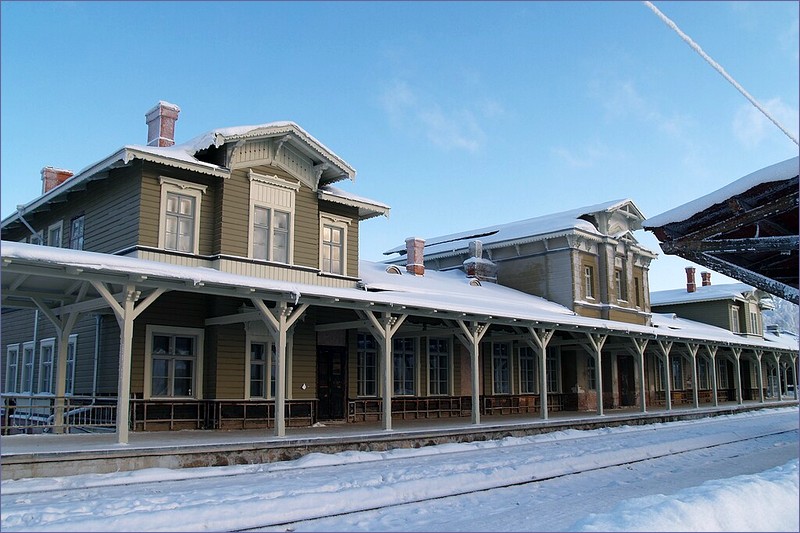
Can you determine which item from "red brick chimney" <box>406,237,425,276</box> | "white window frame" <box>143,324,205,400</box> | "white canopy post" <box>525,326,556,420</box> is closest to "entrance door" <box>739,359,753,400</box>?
"red brick chimney" <box>406,237,425,276</box>

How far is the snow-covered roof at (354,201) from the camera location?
18203mm

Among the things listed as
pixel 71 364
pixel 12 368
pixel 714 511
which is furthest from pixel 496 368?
pixel 714 511

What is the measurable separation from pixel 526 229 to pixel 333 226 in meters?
12.0

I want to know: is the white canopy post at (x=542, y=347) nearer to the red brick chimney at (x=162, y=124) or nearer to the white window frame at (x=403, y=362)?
the white window frame at (x=403, y=362)

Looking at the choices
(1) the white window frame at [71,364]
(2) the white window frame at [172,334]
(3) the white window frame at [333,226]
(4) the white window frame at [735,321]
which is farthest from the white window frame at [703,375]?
(1) the white window frame at [71,364]

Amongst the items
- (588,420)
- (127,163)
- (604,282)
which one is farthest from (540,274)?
(127,163)

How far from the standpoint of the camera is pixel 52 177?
19.4m

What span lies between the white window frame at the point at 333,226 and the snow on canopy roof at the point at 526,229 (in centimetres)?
1048

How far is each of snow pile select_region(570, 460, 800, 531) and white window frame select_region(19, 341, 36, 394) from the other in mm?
15488

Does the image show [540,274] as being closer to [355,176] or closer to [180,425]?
[355,176]

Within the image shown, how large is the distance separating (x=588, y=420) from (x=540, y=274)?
8.06m

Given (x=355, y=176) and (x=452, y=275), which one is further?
(x=452, y=275)

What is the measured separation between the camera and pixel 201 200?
1609 cm

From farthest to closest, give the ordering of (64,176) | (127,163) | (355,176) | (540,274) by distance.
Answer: (540,274)
(64,176)
(355,176)
(127,163)
